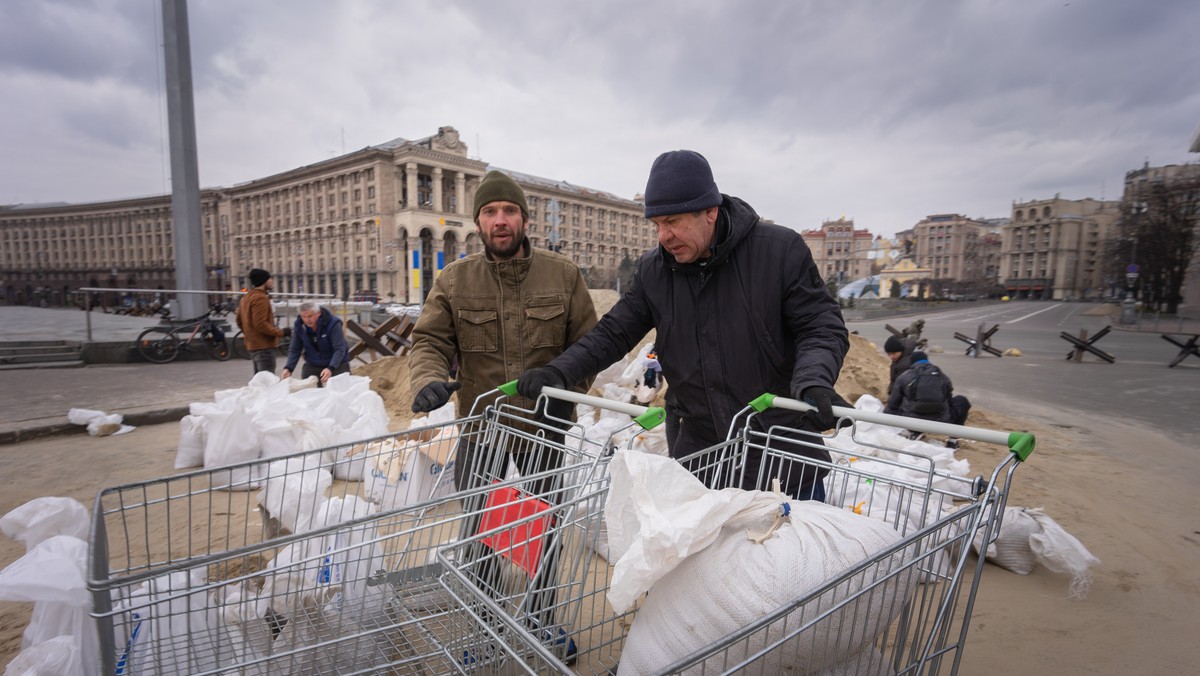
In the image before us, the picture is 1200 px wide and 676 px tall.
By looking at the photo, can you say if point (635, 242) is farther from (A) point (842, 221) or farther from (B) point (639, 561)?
(B) point (639, 561)

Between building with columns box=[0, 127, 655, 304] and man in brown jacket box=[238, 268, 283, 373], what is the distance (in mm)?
38941

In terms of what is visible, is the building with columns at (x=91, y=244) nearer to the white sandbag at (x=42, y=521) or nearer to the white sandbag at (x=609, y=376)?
the white sandbag at (x=609, y=376)

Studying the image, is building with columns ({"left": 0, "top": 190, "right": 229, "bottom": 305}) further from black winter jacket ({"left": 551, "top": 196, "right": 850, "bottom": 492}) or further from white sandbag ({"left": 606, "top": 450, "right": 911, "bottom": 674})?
white sandbag ({"left": 606, "top": 450, "right": 911, "bottom": 674})

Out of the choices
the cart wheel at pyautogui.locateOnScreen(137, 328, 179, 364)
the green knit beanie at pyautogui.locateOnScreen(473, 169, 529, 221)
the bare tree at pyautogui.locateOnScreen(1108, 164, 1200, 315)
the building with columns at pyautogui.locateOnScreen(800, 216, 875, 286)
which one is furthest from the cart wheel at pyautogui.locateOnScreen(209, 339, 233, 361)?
the building with columns at pyautogui.locateOnScreen(800, 216, 875, 286)

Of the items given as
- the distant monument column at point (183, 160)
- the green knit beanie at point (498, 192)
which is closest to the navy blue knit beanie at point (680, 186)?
the green knit beanie at point (498, 192)

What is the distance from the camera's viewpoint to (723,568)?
120cm

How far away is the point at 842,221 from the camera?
76.1 m

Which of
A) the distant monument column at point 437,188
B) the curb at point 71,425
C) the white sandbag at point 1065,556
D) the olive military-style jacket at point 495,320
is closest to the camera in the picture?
the olive military-style jacket at point 495,320

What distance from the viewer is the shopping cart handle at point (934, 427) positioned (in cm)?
136

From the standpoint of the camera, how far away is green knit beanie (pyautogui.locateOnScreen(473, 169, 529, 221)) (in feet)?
8.29

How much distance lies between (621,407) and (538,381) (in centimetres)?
38

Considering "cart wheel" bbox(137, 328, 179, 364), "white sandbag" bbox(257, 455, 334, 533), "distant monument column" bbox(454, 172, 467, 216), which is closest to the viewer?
"white sandbag" bbox(257, 455, 334, 533)

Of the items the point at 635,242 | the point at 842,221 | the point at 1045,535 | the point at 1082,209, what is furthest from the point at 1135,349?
the point at 1082,209

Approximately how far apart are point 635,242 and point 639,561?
93.1m
